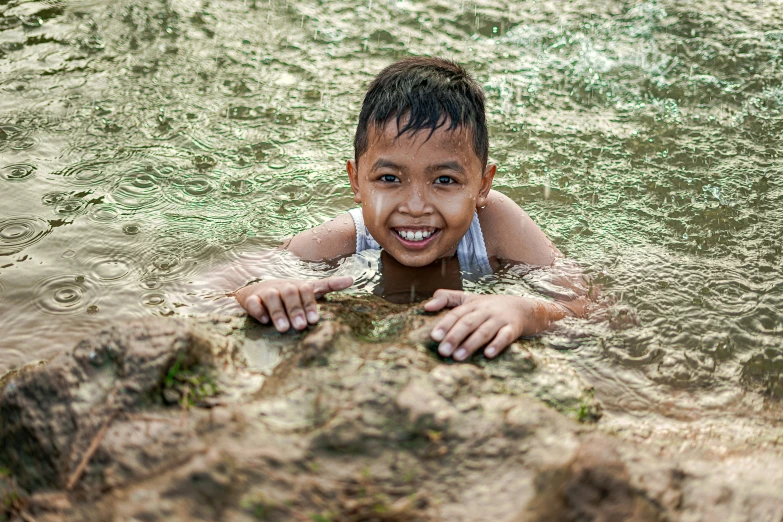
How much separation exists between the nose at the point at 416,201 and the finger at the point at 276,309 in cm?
85

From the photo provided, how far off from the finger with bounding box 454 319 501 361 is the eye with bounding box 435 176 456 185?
36.5 inches

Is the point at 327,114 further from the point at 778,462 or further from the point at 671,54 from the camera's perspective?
the point at 778,462

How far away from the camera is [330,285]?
108 inches

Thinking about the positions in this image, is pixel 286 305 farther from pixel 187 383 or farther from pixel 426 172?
pixel 426 172

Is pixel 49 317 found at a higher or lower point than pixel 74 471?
lower

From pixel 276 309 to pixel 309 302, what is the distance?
0.12 meters

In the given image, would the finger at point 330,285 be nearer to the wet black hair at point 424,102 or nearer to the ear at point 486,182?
the wet black hair at point 424,102

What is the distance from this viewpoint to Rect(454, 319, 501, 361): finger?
2.29 m

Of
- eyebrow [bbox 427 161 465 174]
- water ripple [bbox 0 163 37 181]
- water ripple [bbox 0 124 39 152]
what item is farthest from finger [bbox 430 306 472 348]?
water ripple [bbox 0 124 39 152]

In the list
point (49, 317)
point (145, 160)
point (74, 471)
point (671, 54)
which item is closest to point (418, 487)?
point (74, 471)

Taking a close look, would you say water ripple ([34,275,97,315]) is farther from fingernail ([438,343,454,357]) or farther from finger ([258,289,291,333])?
fingernail ([438,343,454,357])

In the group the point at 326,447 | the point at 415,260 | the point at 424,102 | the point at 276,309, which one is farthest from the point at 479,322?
the point at 424,102

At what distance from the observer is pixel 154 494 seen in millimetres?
1545

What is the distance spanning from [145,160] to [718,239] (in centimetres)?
339
